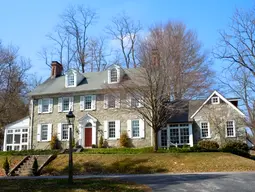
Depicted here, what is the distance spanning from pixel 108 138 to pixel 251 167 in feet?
42.5

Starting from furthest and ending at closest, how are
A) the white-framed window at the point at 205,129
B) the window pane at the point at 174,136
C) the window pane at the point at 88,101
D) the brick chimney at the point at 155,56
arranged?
the window pane at the point at 88,101
the window pane at the point at 174,136
the white-framed window at the point at 205,129
the brick chimney at the point at 155,56

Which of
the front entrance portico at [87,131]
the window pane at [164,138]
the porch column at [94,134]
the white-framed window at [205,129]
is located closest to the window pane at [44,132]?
the front entrance portico at [87,131]

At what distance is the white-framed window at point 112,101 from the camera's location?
2218 cm

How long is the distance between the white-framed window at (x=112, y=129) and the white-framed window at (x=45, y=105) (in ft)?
20.9

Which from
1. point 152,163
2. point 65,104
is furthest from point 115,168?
point 65,104

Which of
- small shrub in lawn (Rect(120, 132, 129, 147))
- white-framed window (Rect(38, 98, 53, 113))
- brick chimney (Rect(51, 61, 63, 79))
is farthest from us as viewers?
brick chimney (Rect(51, 61, 63, 79))

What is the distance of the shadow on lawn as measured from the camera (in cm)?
1673

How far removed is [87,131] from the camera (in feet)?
85.5

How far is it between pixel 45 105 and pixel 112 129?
25.5 ft

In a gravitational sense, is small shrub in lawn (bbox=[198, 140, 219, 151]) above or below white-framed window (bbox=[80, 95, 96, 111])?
below

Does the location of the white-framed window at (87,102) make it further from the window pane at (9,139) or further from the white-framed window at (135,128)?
the window pane at (9,139)

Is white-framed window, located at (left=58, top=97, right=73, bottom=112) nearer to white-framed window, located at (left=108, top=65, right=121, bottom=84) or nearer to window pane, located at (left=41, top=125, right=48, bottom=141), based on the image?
window pane, located at (left=41, top=125, right=48, bottom=141)

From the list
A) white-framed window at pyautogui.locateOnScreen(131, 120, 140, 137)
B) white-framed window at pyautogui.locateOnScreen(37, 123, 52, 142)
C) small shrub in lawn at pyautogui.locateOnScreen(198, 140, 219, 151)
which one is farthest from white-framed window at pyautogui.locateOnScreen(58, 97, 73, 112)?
small shrub in lawn at pyautogui.locateOnScreen(198, 140, 219, 151)

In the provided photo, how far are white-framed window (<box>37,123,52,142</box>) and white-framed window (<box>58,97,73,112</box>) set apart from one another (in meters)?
2.02
